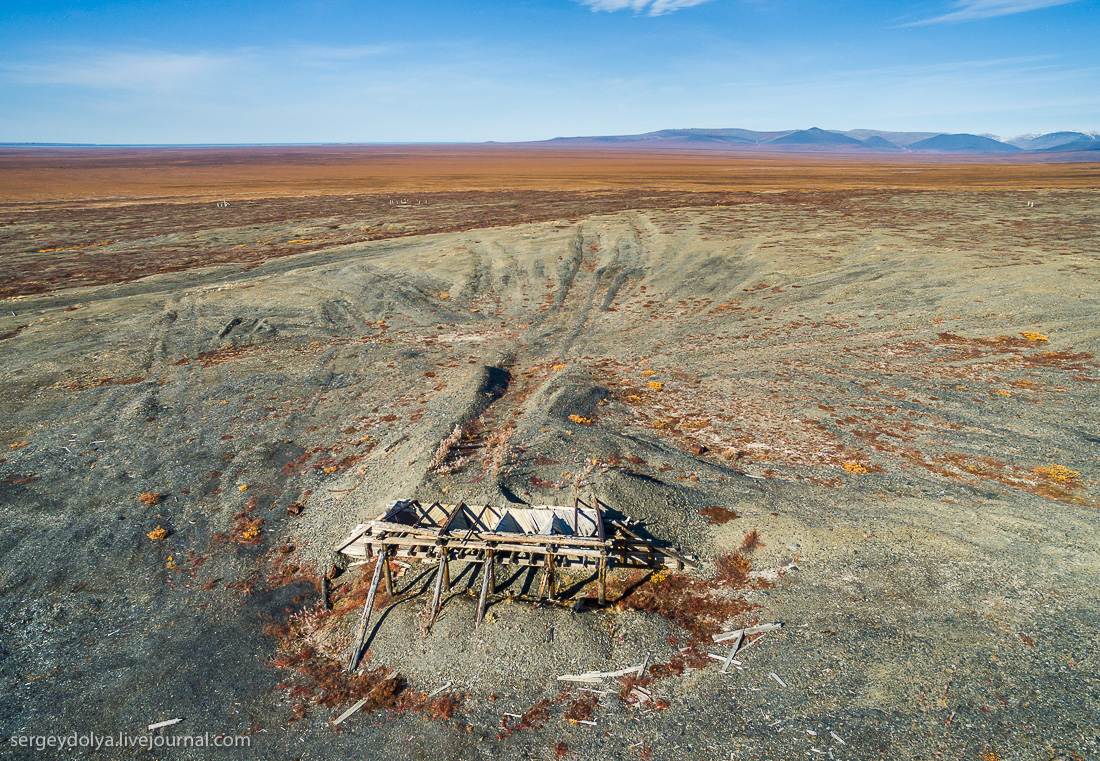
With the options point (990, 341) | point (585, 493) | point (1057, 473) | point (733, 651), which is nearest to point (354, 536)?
point (585, 493)

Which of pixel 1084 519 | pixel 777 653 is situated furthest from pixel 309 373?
pixel 1084 519

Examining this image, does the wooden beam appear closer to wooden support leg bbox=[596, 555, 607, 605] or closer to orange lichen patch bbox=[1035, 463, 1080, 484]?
wooden support leg bbox=[596, 555, 607, 605]

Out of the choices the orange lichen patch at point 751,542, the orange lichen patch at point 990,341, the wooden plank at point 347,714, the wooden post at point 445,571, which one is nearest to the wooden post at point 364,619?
the wooden plank at point 347,714

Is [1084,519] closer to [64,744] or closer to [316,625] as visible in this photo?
[316,625]

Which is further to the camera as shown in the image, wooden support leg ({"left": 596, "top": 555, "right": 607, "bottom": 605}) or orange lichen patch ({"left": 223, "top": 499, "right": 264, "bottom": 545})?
orange lichen patch ({"left": 223, "top": 499, "right": 264, "bottom": 545})

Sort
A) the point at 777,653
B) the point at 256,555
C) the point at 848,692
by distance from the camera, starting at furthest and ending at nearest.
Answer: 1. the point at 256,555
2. the point at 777,653
3. the point at 848,692

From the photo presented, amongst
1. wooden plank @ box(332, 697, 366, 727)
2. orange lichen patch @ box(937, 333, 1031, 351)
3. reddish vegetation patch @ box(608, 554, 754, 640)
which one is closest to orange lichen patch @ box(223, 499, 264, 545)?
wooden plank @ box(332, 697, 366, 727)

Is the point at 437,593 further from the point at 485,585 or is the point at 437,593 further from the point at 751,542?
the point at 751,542
